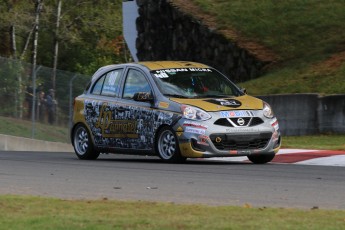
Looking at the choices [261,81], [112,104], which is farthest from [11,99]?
[112,104]

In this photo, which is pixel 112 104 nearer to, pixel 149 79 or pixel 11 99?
pixel 149 79

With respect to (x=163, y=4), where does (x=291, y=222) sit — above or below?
below

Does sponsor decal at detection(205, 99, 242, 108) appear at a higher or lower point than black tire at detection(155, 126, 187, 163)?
higher

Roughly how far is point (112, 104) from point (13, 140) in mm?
10048

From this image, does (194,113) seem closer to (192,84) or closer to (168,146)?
(168,146)

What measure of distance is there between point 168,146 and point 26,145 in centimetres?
1165

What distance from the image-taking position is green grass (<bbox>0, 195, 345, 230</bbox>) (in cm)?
875

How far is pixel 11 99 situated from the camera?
2755 centimetres

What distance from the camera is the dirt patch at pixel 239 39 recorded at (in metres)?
33.2

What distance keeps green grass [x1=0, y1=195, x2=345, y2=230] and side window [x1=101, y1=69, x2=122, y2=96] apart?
7.64 metres

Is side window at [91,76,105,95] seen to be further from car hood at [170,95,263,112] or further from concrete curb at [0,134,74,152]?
concrete curb at [0,134,74,152]

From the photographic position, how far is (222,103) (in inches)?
652

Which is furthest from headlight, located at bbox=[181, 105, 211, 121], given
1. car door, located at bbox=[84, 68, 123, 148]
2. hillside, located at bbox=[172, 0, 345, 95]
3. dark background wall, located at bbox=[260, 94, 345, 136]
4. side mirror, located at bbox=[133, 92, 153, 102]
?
hillside, located at bbox=[172, 0, 345, 95]

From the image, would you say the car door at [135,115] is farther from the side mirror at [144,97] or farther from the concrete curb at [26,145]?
the concrete curb at [26,145]
